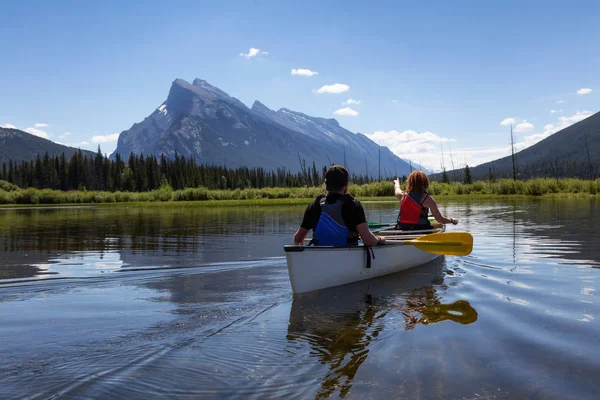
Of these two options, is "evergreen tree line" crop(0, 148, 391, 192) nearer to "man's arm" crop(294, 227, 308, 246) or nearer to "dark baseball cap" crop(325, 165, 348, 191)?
"man's arm" crop(294, 227, 308, 246)

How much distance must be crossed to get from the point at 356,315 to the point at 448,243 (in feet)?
13.2

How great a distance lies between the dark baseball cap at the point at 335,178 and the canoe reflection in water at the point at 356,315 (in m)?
1.93

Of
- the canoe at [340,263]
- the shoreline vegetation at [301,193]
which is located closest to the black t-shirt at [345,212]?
the canoe at [340,263]

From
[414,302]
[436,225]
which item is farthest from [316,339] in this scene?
[436,225]

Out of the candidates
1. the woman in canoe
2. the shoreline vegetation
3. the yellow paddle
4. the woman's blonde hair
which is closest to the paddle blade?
the yellow paddle

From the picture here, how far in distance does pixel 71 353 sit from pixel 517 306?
634 centimetres

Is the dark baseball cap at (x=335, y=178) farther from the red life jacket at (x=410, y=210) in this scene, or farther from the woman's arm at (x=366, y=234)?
Answer: the red life jacket at (x=410, y=210)

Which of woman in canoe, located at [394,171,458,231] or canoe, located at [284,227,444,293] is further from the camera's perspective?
woman in canoe, located at [394,171,458,231]

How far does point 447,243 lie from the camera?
10125 mm

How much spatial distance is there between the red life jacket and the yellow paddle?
5.17 ft

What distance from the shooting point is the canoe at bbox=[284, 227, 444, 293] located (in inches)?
309

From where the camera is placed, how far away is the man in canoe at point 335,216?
807 cm

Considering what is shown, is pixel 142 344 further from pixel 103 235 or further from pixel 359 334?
pixel 103 235

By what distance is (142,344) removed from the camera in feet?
18.5
